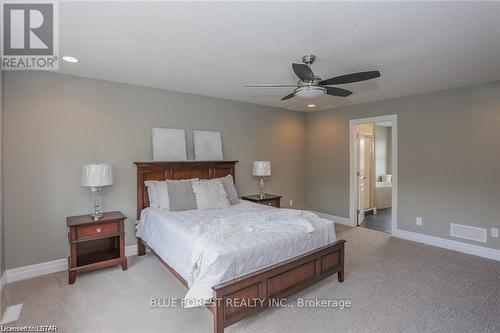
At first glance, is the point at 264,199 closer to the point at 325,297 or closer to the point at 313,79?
the point at 325,297

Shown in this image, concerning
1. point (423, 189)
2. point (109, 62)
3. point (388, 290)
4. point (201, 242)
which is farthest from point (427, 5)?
point (423, 189)

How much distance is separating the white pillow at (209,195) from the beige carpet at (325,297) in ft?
3.31

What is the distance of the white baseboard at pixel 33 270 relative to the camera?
303 centimetres

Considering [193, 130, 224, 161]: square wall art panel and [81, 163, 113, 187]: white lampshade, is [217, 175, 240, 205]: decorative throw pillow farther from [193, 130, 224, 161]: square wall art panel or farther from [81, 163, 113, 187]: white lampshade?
[81, 163, 113, 187]: white lampshade

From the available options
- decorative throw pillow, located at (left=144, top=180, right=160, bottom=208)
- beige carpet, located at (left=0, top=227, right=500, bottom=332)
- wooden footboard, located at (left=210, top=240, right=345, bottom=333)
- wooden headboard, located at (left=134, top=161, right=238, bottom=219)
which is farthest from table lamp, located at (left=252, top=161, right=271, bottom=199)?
wooden footboard, located at (left=210, top=240, right=345, bottom=333)

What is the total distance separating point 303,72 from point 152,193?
2.76 m

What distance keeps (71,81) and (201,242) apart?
288cm

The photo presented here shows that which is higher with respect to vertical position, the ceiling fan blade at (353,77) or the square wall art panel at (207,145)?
the ceiling fan blade at (353,77)

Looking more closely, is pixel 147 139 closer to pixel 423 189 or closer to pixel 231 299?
pixel 231 299

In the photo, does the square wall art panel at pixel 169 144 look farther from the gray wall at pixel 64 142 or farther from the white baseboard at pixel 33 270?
the white baseboard at pixel 33 270

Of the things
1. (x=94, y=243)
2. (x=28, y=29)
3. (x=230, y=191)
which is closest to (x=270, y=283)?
(x=230, y=191)

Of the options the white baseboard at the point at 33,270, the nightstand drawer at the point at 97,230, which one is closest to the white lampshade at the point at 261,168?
the nightstand drawer at the point at 97,230

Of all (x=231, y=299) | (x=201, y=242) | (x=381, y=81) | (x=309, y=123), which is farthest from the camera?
(x=309, y=123)

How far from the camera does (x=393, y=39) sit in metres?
2.42
